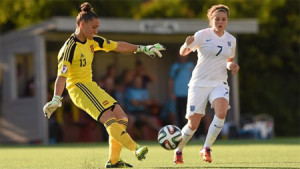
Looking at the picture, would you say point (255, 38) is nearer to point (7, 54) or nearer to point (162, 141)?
point (7, 54)

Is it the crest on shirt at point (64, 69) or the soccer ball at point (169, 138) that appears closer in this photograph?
the crest on shirt at point (64, 69)

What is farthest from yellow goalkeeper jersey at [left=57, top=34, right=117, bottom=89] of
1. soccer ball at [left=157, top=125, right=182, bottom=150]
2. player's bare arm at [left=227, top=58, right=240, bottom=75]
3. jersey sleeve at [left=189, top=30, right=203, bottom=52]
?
player's bare arm at [left=227, top=58, right=240, bottom=75]

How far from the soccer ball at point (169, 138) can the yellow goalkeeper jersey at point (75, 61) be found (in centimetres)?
108

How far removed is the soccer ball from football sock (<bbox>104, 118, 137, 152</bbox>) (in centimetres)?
64

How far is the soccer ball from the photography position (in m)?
9.60

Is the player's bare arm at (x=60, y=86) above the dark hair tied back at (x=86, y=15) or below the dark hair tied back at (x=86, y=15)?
below

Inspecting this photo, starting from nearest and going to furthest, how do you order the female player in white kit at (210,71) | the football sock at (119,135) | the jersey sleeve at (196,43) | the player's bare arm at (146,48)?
the football sock at (119,135) < the player's bare arm at (146,48) < the female player in white kit at (210,71) < the jersey sleeve at (196,43)

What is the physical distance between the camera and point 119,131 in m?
9.11

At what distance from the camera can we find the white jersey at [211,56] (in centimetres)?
1045

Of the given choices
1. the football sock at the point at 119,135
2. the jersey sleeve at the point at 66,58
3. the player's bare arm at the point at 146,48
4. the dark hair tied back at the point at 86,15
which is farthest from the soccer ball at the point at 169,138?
the dark hair tied back at the point at 86,15

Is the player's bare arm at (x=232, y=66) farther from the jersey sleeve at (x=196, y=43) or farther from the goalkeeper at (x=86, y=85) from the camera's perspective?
the goalkeeper at (x=86, y=85)

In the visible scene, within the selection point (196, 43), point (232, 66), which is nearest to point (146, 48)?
point (196, 43)

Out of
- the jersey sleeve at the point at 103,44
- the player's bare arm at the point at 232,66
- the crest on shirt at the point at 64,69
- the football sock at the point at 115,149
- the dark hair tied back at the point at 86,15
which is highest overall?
Answer: the dark hair tied back at the point at 86,15

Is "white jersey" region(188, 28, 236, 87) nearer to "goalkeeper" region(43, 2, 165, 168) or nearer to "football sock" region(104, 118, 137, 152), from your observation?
"goalkeeper" region(43, 2, 165, 168)
